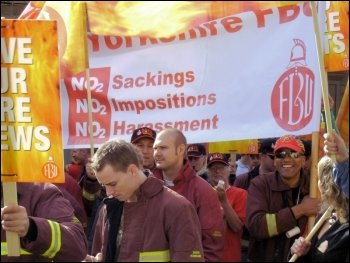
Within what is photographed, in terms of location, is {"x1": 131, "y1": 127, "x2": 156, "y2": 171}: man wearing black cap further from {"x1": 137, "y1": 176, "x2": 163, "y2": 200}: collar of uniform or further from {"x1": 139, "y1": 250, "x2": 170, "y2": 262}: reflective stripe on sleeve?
{"x1": 139, "y1": 250, "x2": 170, "y2": 262}: reflective stripe on sleeve

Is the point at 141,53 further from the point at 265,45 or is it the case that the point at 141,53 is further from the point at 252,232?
the point at 252,232

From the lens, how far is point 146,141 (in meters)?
5.71

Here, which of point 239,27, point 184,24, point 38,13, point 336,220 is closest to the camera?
point 184,24

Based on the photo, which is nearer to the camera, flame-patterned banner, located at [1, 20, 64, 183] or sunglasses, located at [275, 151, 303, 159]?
flame-patterned banner, located at [1, 20, 64, 183]

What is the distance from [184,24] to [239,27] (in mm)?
1954

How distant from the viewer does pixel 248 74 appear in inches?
213

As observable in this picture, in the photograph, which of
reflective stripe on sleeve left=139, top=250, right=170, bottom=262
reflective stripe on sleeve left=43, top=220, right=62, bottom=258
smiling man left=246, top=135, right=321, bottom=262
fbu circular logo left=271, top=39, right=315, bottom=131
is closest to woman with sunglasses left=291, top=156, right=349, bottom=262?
smiling man left=246, top=135, right=321, bottom=262

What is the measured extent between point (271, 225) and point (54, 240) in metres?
1.87

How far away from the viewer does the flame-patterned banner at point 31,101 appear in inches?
141

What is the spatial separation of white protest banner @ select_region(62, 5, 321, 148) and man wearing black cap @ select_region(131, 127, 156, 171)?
0.34 feet

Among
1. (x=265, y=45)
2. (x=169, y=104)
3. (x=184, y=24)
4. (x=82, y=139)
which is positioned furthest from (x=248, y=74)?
(x=184, y=24)

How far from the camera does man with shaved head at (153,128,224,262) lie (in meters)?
4.85

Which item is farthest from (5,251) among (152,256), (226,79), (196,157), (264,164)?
(264,164)

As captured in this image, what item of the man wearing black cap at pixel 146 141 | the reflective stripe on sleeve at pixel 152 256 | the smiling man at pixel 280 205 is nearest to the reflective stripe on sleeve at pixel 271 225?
the smiling man at pixel 280 205
